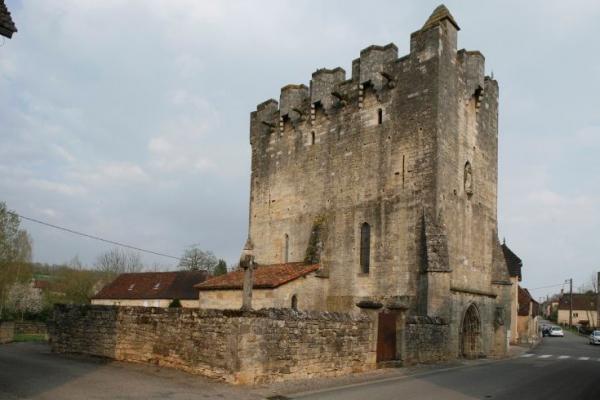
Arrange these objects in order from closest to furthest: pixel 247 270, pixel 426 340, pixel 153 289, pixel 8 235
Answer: pixel 247 270
pixel 426 340
pixel 8 235
pixel 153 289

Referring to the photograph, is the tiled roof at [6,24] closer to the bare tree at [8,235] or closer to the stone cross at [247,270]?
the stone cross at [247,270]

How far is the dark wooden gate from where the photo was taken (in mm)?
16281

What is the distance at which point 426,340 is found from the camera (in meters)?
18.3

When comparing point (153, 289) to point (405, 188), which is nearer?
point (405, 188)

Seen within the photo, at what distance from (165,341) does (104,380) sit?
2.41m

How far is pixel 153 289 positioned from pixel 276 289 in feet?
101

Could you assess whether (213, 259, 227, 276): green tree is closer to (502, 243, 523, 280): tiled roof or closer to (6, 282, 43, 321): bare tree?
(6, 282, 43, 321): bare tree

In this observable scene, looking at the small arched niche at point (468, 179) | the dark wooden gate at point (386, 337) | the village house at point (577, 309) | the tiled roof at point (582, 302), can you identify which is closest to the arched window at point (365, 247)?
the small arched niche at point (468, 179)

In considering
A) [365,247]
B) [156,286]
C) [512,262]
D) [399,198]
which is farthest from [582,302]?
[399,198]

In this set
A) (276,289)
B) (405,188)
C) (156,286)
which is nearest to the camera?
(276,289)

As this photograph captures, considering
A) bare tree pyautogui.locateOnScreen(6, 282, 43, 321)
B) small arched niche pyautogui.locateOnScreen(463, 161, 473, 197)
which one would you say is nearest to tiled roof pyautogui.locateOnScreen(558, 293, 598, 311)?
small arched niche pyautogui.locateOnScreen(463, 161, 473, 197)

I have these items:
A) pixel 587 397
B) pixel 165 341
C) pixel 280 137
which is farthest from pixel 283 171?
pixel 587 397

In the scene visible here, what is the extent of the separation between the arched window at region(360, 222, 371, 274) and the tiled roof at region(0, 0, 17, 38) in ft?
53.1

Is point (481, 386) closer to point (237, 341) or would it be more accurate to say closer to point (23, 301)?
point (237, 341)
